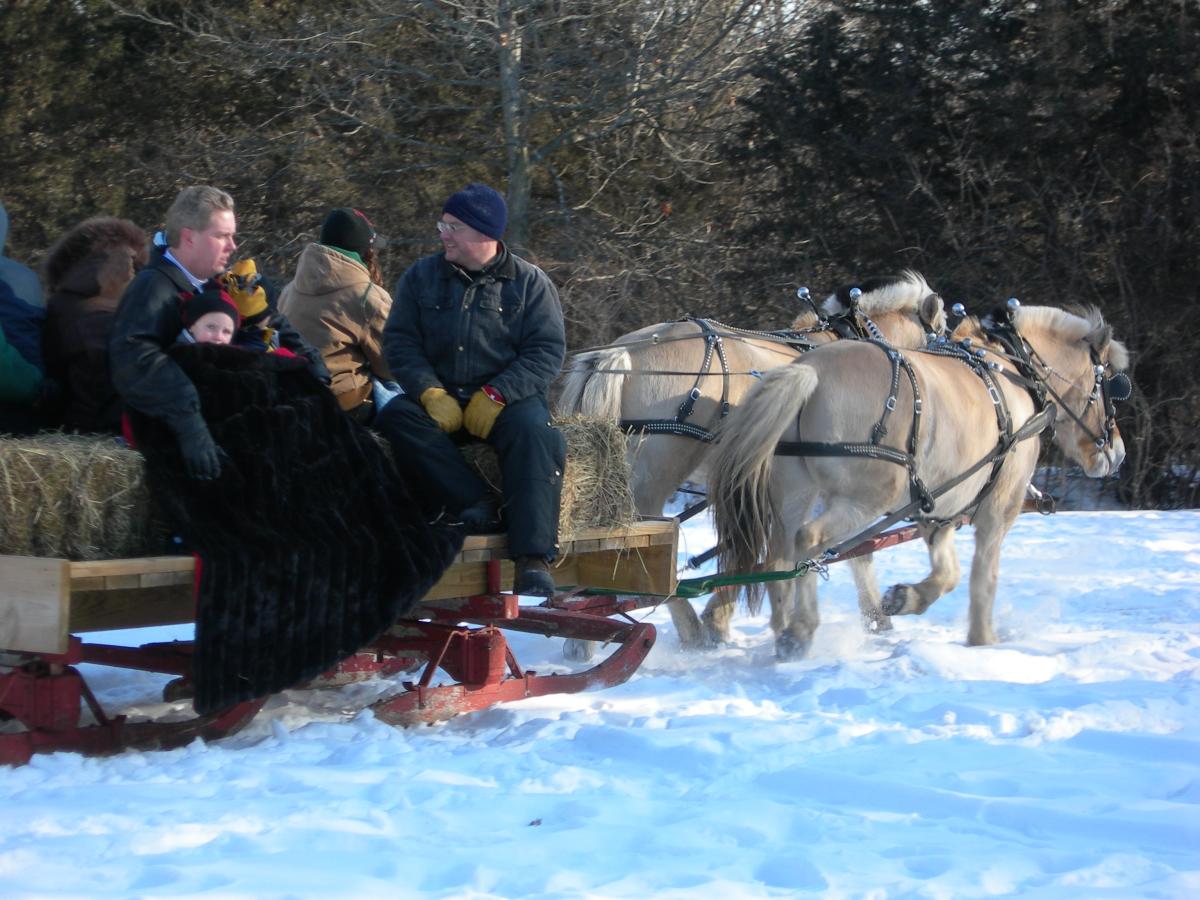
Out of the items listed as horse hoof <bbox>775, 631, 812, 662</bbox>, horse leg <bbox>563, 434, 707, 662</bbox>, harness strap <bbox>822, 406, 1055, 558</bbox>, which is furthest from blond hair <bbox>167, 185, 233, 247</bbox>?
horse hoof <bbox>775, 631, 812, 662</bbox>

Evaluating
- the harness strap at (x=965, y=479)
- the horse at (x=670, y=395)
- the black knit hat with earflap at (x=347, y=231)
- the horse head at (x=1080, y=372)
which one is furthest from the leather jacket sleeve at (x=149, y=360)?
the horse head at (x=1080, y=372)

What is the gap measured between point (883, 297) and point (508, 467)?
352 cm

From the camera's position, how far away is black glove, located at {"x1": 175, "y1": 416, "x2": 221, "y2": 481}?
3.94m

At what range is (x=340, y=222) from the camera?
212 inches

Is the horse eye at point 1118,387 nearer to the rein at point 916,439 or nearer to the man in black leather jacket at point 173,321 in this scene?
the rein at point 916,439

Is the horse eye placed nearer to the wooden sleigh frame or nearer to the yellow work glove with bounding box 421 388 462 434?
the wooden sleigh frame

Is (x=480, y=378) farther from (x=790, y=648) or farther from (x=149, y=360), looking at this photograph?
(x=790, y=648)

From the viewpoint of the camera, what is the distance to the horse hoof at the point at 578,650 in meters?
6.23

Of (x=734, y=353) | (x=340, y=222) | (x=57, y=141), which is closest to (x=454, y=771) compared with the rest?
(x=340, y=222)

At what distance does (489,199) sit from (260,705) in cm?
199

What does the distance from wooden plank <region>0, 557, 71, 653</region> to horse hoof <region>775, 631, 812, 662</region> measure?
3.40 meters

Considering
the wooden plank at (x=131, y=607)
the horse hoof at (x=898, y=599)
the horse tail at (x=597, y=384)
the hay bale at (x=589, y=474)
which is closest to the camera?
the wooden plank at (x=131, y=607)

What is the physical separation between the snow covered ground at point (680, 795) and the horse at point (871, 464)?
0.71m

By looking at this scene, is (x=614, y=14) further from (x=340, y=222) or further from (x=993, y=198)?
(x=340, y=222)
